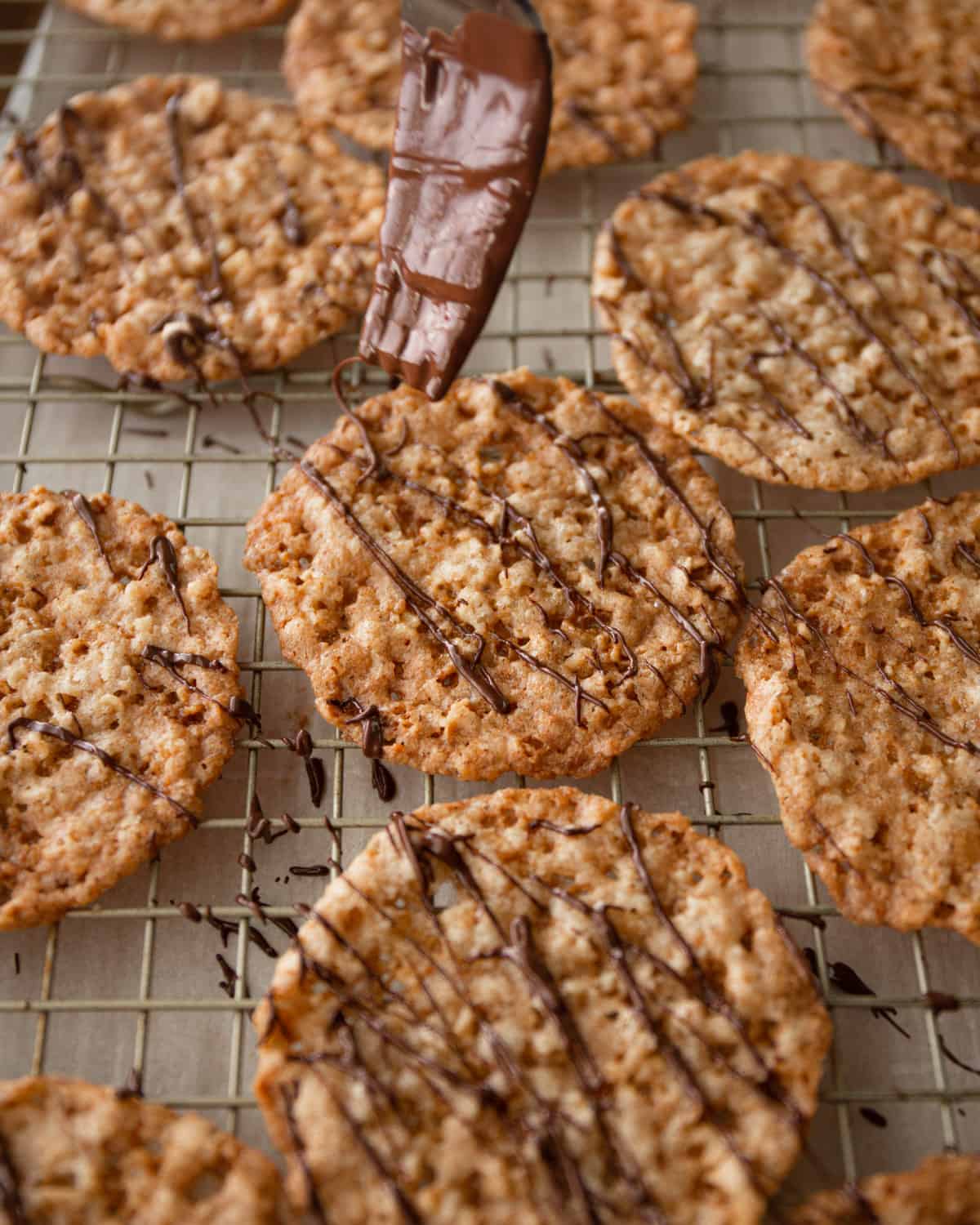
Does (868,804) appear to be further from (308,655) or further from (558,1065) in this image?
(308,655)

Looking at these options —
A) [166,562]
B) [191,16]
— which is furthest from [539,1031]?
[191,16]

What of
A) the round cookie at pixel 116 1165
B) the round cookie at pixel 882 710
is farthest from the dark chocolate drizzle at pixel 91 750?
the round cookie at pixel 882 710

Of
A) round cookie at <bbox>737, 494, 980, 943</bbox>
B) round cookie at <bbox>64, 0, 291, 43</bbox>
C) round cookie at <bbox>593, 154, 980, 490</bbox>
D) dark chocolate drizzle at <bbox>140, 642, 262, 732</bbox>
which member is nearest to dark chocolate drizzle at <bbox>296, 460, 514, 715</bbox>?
dark chocolate drizzle at <bbox>140, 642, 262, 732</bbox>

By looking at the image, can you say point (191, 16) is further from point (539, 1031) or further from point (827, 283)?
point (539, 1031)

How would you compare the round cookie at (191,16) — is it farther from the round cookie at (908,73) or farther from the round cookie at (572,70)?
the round cookie at (908,73)

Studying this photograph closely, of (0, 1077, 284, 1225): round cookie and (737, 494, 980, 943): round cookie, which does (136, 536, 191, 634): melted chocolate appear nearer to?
(0, 1077, 284, 1225): round cookie
